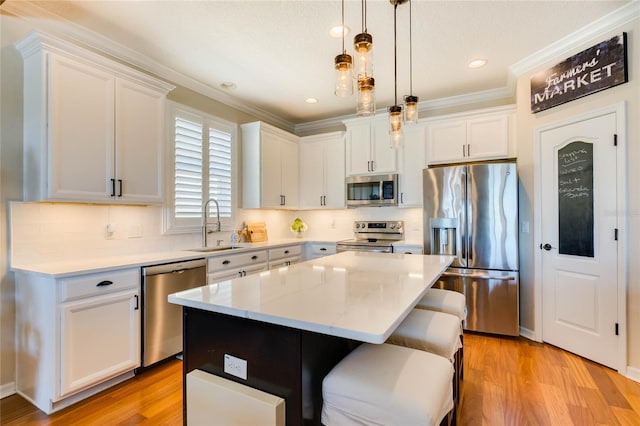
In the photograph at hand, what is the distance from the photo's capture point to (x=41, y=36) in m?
2.14

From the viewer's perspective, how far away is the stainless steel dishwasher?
99.2 inches

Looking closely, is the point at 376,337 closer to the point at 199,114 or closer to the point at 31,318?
the point at 31,318

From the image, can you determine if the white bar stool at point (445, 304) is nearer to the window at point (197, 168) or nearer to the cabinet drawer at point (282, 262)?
the cabinet drawer at point (282, 262)

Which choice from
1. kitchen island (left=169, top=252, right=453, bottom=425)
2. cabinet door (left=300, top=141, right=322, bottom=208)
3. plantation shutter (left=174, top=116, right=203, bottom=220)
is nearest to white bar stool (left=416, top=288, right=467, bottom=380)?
kitchen island (left=169, top=252, right=453, bottom=425)

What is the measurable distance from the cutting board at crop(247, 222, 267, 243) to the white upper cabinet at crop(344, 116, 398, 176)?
1398mm

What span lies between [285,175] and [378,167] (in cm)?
131

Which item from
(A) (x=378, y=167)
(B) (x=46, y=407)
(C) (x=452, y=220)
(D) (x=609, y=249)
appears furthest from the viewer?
(A) (x=378, y=167)

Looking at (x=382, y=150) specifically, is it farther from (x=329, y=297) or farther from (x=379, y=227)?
(x=329, y=297)

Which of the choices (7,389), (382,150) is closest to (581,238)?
(382,150)

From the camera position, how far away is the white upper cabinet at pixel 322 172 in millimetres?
4625

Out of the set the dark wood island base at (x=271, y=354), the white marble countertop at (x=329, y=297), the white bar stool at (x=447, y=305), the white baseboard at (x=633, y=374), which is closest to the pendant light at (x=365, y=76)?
the white marble countertop at (x=329, y=297)

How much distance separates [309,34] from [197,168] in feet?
6.05

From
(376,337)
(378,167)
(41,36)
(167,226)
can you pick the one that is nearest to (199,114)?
(167,226)

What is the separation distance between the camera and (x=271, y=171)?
4.34m
